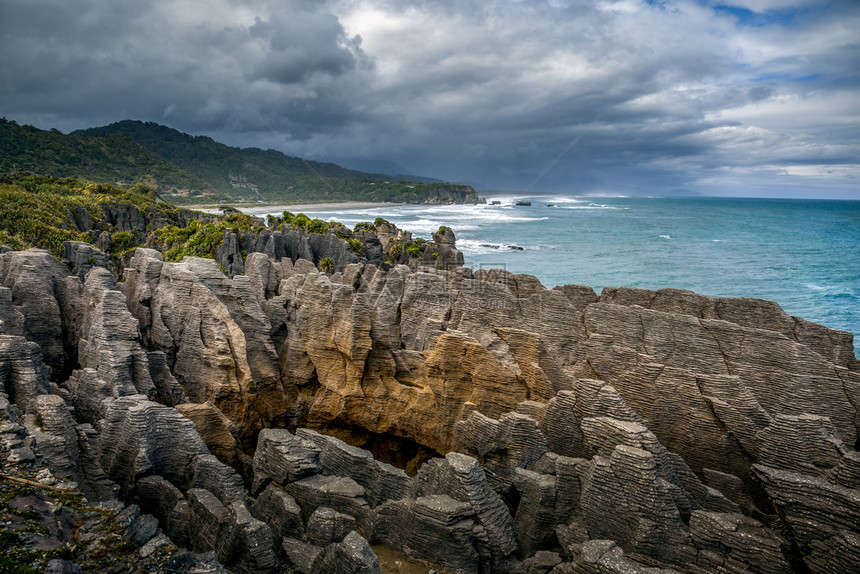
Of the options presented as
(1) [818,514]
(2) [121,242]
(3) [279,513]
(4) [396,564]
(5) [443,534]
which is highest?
(2) [121,242]

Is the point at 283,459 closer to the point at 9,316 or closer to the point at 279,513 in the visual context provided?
the point at 279,513

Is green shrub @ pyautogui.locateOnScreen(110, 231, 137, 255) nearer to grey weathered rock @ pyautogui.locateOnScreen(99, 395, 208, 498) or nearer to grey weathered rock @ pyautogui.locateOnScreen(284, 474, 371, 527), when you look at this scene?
grey weathered rock @ pyautogui.locateOnScreen(99, 395, 208, 498)

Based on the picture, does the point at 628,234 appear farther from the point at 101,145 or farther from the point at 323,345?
the point at 101,145

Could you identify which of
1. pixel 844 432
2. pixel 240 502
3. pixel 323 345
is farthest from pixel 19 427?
pixel 844 432

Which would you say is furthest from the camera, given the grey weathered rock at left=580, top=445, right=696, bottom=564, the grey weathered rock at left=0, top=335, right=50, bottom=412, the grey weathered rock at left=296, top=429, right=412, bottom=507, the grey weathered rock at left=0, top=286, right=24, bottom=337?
the grey weathered rock at left=0, top=286, right=24, bottom=337

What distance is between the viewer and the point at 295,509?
9.05m

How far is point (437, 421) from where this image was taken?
43.8ft

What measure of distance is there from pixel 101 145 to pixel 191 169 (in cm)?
7320

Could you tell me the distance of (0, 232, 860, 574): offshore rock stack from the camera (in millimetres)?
7621

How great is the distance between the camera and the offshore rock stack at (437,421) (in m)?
7.62

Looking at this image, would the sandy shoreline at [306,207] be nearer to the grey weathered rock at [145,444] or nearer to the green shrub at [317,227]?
the green shrub at [317,227]

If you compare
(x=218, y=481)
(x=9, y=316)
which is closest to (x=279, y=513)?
(x=218, y=481)

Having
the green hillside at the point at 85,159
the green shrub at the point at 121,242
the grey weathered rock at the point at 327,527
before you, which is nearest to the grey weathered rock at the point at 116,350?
the grey weathered rock at the point at 327,527

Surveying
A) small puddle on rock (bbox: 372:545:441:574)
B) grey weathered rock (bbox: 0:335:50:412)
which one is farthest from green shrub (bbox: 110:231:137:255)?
small puddle on rock (bbox: 372:545:441:574)
